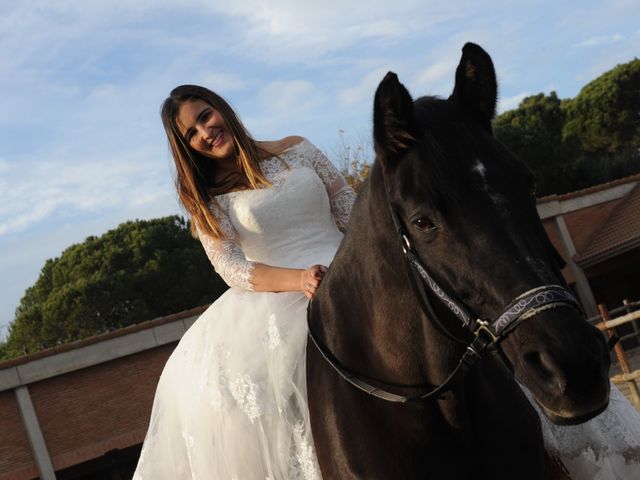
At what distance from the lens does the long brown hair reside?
3629 mm

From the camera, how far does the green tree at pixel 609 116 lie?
48.3 metres

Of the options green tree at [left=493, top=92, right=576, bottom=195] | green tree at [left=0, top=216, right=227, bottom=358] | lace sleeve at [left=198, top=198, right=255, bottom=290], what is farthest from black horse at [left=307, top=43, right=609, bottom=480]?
green tree at [left=493, top=92, right=576, bottom=195]

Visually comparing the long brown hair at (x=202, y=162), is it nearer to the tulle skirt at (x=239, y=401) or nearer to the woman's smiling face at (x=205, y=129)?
the woman's smiling face at (x=205, y=129)

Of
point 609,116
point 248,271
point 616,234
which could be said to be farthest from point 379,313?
point 609,116

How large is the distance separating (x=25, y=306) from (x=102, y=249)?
557 centimetres

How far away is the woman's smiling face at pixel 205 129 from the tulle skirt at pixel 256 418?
80cm

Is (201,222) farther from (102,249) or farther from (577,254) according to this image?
(102,249)

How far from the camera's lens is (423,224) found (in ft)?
7.03

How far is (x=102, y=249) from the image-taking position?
42.3 metres

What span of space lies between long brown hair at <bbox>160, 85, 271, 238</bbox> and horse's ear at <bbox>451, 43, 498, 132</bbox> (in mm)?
1403

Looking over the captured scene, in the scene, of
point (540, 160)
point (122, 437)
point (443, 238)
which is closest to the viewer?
point (443, 238)

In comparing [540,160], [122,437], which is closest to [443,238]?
[122,437]

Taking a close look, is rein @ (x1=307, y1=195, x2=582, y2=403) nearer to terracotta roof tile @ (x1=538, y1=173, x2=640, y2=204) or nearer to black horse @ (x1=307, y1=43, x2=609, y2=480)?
black horse @ (x1=307, y1=43, x2=609, y2=480)

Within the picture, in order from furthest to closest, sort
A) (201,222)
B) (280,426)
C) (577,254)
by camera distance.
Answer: (577,254) → (201,222) → (280,426)
